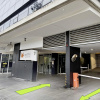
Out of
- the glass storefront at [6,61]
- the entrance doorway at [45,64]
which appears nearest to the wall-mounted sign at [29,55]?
the entrance doorway at [45,64]

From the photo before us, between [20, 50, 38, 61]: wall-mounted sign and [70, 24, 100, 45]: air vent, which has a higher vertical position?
[70, 24, 100, 45]: air vent

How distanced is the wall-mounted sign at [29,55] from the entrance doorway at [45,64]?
13.9 ft

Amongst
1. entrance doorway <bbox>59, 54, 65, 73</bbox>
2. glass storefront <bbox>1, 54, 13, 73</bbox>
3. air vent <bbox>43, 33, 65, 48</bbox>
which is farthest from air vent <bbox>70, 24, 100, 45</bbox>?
glass storefront <bbox>1, 54, 13, 73</bbox>

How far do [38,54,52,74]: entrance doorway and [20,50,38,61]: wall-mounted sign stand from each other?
167 inches

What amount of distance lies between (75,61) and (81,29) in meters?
2.06

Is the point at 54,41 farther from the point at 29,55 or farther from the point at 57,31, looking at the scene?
the point at 29,55

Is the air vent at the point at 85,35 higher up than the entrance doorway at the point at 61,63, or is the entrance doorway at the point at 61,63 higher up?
the air vent at the point at 85,35

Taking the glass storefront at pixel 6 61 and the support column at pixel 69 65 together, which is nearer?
the support column at pixel 69 65

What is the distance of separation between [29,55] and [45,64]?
4899 millimetres

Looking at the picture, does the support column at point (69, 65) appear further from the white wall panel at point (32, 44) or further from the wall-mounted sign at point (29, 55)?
the wall-mounted sign at point (29, 55)

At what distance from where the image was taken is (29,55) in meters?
8.16

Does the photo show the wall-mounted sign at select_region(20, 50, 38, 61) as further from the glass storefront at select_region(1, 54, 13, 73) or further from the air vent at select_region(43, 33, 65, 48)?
the glass storefront at select_region(1, 54, 13, 73)

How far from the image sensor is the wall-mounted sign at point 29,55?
310 inches

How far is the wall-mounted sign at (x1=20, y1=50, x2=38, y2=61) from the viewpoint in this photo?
788 centimetres
